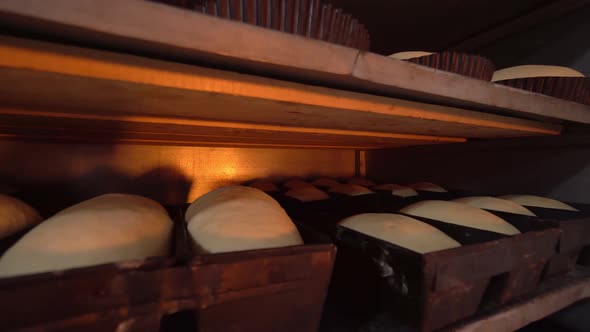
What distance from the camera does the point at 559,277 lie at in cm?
84

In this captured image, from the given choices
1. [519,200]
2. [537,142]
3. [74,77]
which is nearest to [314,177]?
[519,200]

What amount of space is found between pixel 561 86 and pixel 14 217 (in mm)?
1700

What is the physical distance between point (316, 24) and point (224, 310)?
0.52 meters

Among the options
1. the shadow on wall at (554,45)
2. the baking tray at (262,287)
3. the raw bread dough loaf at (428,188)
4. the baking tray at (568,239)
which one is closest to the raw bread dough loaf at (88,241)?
the baking tray at (262,287)

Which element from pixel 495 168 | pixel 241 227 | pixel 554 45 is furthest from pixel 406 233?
pixel 554 45

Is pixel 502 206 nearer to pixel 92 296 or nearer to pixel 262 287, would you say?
pixel 262 287

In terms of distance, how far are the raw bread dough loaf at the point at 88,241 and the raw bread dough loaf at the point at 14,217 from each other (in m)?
0.21

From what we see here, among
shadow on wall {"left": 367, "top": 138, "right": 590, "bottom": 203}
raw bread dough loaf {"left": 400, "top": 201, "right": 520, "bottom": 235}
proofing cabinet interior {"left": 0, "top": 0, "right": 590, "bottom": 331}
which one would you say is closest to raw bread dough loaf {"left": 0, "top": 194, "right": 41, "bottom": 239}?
proofing cabinet interior {"left": 0, "top": 0, "right": 590, "bottom": 331}

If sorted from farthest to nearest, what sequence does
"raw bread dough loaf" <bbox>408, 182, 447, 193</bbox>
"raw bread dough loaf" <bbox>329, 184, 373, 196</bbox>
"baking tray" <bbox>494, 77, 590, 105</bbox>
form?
1. "raw bread dough loaf" <bbox>408, 182, 447, 193</bbox>
2. "raw bread dough loaf" <bbox>329, 184, 373, 196</bbox>
3. "baking tray" <bbox>494, 77, 590, 105</bbox>

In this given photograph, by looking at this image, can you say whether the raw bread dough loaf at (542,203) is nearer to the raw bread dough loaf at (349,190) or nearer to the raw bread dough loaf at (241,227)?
the raw bread dough loaf at (349,190)

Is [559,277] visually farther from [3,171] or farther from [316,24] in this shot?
[3,171]

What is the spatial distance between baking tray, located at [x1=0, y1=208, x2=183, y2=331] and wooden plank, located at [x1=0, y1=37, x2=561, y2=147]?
10.6 inches

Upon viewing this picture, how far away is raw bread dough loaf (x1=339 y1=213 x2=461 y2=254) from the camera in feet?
2.02

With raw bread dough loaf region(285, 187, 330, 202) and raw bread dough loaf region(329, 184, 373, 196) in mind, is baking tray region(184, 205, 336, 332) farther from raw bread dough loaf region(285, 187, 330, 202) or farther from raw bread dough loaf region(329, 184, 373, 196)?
raw bread dough loaf region(329, 184, 373, 196)
